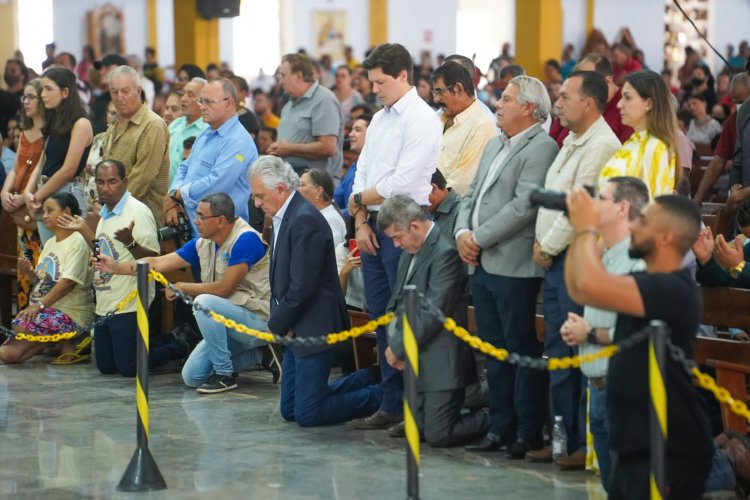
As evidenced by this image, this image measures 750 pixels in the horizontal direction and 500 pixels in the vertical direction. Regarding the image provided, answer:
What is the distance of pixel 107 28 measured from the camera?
24969 millimetres

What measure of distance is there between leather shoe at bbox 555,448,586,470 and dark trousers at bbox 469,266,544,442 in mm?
300

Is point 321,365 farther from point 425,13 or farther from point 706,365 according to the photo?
point 425,13

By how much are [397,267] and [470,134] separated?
858mm

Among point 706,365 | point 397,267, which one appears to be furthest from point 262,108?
point 706,365

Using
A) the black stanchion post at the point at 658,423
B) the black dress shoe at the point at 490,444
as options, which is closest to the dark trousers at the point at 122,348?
the black dress shoe at the point at 490,444

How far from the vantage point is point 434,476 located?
20.0 feet

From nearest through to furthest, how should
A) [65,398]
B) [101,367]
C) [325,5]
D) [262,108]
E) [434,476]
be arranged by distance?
[434,476] < [65,398] < [101,367] < [262,108] < [325,5]

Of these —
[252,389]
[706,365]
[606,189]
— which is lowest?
[252,389]

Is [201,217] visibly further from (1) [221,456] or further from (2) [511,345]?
(2) [511,345]

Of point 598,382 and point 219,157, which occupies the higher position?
point 219,157

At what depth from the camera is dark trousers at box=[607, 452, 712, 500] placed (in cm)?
465

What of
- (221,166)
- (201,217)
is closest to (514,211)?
(201,217)

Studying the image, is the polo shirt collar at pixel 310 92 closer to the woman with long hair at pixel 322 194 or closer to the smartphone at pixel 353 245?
the woman with long hair at pixel 322 194

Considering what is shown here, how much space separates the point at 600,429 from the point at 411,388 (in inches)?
30.0
